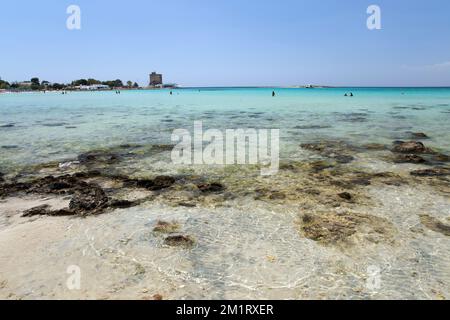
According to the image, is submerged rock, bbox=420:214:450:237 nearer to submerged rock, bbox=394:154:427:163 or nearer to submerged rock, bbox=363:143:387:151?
submerged rock, bbox=394:154:427:163

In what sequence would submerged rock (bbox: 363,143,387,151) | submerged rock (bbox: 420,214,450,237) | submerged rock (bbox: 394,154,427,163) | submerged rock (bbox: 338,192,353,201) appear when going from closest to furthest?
1. submerged rock (bbox: 420,214,450,237)
2. submerged rock (bbox: 338,192,353,201)
3. submerged rock (bbox: 394,154,427,163)
4. submerged rock (bbox: 363,143,387,151)

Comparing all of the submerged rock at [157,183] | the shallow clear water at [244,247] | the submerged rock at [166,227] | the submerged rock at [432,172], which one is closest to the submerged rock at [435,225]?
the shallow clear water at [244,247]

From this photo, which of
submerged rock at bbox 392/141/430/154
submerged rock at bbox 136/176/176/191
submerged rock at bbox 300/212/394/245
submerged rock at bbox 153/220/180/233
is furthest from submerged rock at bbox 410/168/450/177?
submerged rock at bbox 153/220/180/233

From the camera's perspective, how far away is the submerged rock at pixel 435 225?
24.4 ft

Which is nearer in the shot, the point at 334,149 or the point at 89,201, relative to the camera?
the point at 89,201

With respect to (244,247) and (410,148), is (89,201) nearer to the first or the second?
(244,247)

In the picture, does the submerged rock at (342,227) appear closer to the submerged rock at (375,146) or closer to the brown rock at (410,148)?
the brown rock at (410,148)

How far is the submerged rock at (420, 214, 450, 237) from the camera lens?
7434 mm

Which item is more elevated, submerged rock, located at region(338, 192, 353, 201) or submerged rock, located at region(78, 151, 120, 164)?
submerged rock, located at region(78, 151, 120, 164)

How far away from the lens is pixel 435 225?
25.4 feet

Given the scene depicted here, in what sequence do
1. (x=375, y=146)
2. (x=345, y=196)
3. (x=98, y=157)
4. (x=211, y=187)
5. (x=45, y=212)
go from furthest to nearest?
1. (x=375, y=146)
2. (x=98, y=157)
3. (x=211, y=187)
4. (x=345, y=196)
5. (x=45, y=212)

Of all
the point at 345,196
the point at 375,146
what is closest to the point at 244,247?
the point at 345,196

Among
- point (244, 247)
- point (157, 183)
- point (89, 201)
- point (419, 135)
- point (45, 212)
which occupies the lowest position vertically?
point (244, 247)
